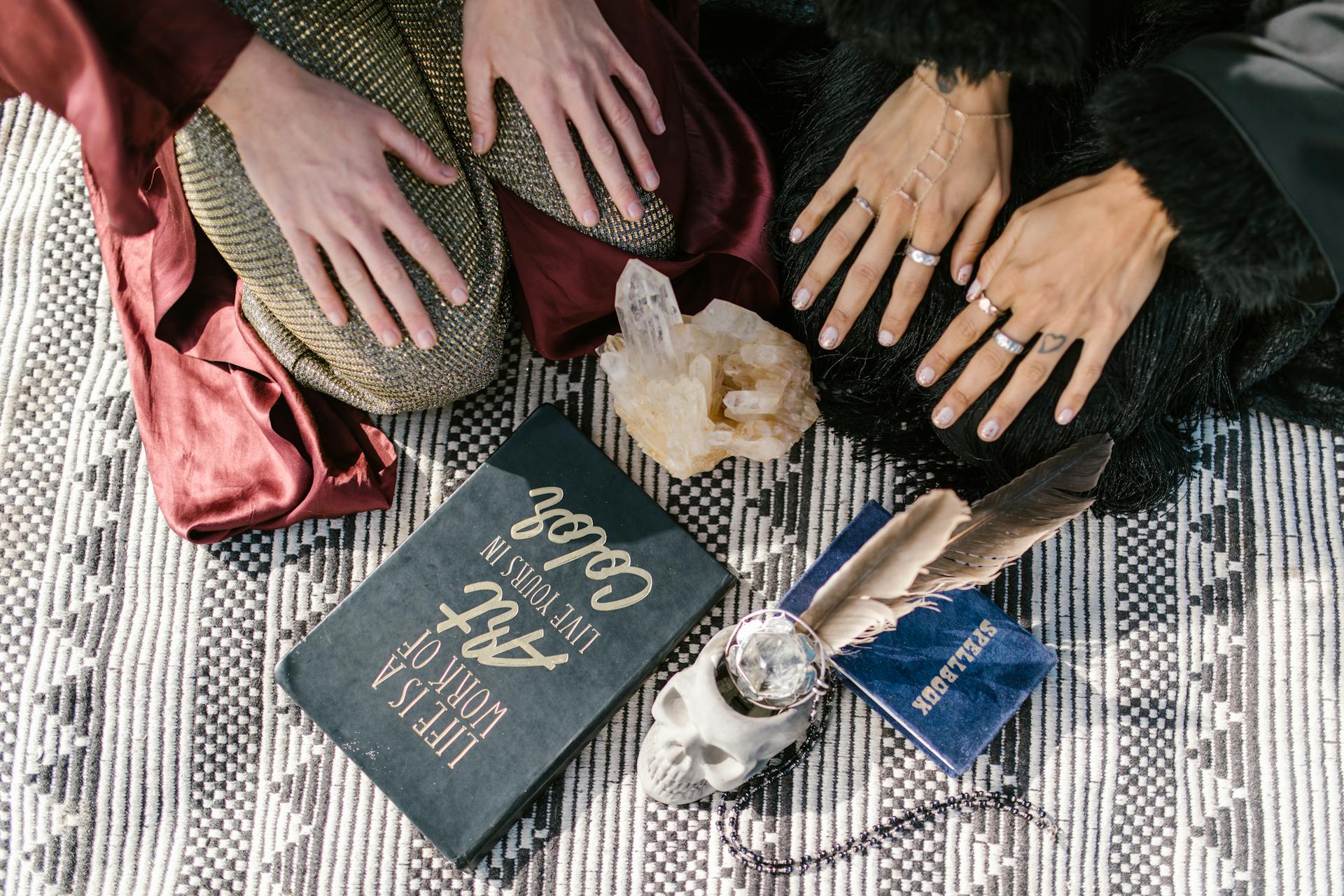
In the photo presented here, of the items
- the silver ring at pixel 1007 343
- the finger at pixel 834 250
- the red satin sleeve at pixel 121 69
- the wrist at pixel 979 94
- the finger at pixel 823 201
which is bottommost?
the silver ring at pixel 1007 343

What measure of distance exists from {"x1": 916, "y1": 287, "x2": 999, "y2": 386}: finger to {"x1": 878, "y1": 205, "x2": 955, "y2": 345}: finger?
33 millimetres

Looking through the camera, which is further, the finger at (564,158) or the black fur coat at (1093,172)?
the finger at (564,158)

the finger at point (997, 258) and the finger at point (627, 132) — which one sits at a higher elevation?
the finger at point (627, 132)

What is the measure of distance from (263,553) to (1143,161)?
836 millimetres

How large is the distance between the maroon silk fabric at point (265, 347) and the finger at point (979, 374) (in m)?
0.20

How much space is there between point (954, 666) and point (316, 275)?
64 centimetres

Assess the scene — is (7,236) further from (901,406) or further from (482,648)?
(901,406)

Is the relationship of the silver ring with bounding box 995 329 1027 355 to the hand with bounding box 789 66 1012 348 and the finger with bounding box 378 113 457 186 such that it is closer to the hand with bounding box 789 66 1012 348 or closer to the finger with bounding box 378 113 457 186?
the hand with bounding box 789 66 1012 348

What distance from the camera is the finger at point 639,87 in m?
0.71

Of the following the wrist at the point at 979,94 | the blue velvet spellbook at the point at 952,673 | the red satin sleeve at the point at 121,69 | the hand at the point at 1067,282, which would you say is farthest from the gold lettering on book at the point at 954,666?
the red satin sleeve at the point at 121,69

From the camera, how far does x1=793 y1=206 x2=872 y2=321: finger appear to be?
2.30ft

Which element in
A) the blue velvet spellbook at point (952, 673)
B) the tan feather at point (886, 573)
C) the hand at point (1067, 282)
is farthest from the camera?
the blue velvet spellbook at point (952, 673)

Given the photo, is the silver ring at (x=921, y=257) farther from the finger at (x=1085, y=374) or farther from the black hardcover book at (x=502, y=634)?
the black hardcover book at (x=502, y=634)

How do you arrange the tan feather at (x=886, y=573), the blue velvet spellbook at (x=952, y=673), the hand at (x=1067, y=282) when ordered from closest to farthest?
1. the tan feather at (x=886, y=573)
2. the hand at (x=1067, y=282)
3. the blue velvet spellbook at (x=952, y=673)
